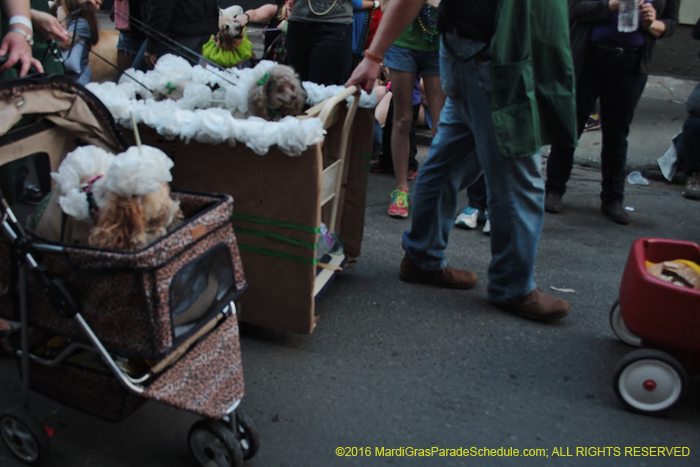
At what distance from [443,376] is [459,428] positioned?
324 millimetres

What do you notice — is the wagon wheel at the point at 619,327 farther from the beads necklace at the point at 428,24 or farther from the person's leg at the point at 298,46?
the person's leg at the point at 298,46

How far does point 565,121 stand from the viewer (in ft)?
8.91

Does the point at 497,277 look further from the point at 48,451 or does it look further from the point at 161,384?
the point at 48,451

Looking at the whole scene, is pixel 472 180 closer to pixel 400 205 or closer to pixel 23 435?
pixel 400 205

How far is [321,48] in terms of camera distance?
4008 mm

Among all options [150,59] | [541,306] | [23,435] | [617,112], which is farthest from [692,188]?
[23,435]

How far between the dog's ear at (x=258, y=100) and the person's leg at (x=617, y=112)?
2.46 m

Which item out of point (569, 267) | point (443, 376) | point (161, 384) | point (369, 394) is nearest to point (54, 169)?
point (161, 384)

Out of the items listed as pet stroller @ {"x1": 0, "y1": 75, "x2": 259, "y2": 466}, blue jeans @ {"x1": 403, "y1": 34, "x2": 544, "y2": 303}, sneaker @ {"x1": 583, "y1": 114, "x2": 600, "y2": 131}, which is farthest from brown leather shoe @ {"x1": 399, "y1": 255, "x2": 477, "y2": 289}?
sneaker @ {"x1": 583, "y1": 114, "x2": 600, "y2": 131}

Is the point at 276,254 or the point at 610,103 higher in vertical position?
the point at 610,103

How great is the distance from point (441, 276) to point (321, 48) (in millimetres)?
1748

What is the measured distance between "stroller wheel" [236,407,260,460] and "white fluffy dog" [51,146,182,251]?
0.64 m

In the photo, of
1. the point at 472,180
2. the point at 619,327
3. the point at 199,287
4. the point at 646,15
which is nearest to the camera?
the point at 199,287

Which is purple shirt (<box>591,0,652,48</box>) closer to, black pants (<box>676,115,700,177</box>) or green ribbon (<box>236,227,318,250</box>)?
black pants (<box>676,115,700,177</box>)
